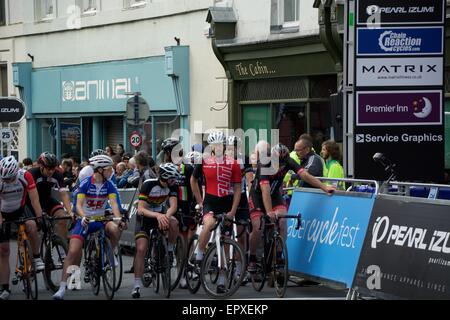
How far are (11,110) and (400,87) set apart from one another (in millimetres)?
10095

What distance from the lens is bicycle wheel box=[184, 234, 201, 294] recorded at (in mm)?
14203

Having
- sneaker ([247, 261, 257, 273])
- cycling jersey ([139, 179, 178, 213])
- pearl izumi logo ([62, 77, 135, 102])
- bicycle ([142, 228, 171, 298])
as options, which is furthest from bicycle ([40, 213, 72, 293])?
pearl izumi logo ([62, 77, 135, 102])

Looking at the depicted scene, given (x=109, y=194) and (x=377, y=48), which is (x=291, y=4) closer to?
(x=377, y=48)

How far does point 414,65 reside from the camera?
15945 millimetres

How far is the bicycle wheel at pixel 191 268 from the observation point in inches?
559

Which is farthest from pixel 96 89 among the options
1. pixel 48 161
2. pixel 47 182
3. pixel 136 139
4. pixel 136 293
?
pixel 136 293

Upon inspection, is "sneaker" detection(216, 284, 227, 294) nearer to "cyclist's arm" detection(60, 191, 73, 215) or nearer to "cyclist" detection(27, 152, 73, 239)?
"cyclist's arm" detection(60, 191, 73, 215)

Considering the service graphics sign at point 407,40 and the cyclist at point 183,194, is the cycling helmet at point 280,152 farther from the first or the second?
the service graphics sign at point 407,40

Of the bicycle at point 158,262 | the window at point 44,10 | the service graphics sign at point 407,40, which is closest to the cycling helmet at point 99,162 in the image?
the bicycle at point 158,262

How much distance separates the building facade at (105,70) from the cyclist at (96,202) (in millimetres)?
12503

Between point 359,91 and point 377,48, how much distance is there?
2.03ft

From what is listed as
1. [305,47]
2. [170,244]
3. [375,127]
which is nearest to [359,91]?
[375,127]

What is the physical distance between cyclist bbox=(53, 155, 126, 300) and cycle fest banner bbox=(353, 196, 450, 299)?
3071 mm

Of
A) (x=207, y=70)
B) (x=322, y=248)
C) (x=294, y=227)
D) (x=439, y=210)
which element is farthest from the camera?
(x=207, y=70)
